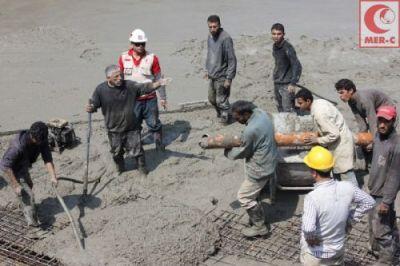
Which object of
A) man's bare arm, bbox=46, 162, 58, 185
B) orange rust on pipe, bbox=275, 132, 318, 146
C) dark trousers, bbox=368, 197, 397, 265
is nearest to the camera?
dark trousers, bbox=368, 197, 397, 265

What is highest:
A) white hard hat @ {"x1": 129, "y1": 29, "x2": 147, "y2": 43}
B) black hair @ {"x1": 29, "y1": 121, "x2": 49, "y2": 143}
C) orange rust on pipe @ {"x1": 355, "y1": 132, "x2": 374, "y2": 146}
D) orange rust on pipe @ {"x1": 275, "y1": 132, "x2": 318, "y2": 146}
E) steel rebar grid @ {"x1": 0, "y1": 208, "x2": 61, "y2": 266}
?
white hard hat @ {"x1": 129, "y1": 29, "x2": 147, "y2": 43}

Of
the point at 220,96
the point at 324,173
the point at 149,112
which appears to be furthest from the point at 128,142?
the point at 324,173

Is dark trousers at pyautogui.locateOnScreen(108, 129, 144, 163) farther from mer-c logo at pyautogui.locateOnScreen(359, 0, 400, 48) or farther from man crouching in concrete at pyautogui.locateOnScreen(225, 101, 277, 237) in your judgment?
mer-c logo at pyautogui.locateOnScreen(359, 0, 400, 48)

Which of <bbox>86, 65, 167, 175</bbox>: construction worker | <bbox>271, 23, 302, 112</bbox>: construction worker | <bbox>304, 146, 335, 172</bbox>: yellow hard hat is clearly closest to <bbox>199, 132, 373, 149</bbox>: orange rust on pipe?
<bbox>86, 65, 167, 175</bbox>: construction worker

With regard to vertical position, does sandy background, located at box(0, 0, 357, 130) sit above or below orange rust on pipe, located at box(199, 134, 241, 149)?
above

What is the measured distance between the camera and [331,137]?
6074 mm

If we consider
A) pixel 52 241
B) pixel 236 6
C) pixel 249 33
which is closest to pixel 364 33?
pixel 249 33

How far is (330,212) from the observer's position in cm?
434

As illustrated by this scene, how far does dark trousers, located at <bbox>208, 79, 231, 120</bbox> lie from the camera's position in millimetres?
8523

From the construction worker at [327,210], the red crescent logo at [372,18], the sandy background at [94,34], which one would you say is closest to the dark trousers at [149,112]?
the sandy background at [94,34]

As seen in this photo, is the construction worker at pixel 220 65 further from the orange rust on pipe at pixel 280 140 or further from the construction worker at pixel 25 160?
the construction worker at pixel 25 160

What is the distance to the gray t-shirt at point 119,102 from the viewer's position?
6914 millimetres

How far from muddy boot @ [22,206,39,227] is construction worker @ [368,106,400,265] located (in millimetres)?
3785

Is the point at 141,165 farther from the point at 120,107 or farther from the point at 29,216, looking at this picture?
the point at 29,216
